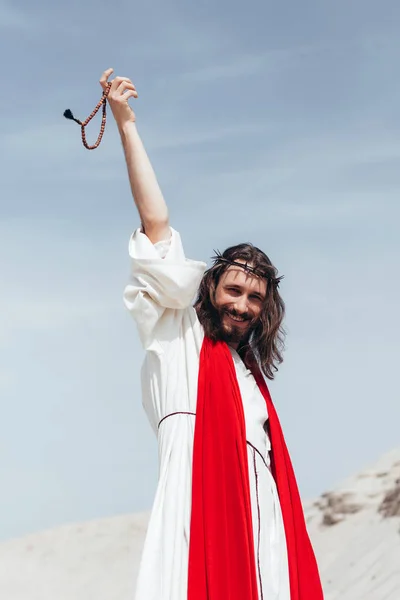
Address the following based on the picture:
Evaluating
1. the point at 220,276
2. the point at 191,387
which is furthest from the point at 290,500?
the point at 220,276

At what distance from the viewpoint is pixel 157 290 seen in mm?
3844

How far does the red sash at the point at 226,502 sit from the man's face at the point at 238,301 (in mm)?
78

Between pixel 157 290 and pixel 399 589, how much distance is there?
7.92m

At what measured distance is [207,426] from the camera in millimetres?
3807

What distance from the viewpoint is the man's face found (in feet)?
13.2

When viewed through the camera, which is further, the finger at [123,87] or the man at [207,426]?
the finger at [123,87]

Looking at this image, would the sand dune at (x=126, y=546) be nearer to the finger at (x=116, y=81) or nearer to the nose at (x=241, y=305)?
the nose at (x=241, y=305)

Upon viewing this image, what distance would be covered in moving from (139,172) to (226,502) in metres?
1.07

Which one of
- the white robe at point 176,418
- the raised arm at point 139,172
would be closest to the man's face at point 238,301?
the white robe at point 176,418

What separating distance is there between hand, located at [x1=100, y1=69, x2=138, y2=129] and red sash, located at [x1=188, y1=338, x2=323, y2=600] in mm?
768

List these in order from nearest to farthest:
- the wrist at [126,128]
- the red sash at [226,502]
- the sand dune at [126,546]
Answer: the red sash at [226,502] < the wrist at [126,128] < the sand dune at [126,546]

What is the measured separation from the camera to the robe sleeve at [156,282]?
12.5 ft

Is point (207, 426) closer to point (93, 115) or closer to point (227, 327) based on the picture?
point (227, 327)

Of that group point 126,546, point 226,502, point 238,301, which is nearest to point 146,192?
point 238,301
